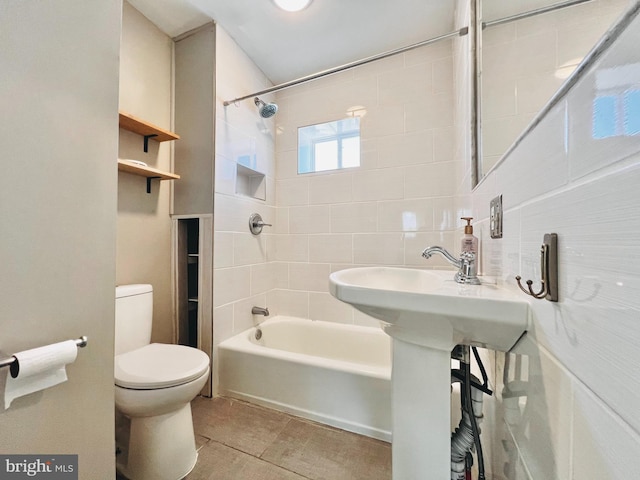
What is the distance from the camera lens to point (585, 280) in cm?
34

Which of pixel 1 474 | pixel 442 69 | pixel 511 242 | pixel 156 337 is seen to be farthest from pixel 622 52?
pixel 156 337

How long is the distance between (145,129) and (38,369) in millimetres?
1368

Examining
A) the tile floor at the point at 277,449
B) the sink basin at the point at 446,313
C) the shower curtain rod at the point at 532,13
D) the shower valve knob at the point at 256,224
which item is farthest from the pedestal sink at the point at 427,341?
the shower valve knob at the point at 256,224

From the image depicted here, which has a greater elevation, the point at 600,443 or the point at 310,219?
the point at 310,219

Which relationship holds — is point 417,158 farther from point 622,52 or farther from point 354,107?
point 622,52

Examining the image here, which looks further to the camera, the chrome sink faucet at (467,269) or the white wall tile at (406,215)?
the white wall tile at (406,215)

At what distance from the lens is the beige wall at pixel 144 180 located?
4.93 feet

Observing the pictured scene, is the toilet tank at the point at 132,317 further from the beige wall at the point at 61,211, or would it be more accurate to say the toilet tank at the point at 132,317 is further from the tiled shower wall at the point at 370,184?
the tiled shower wall at the point at 370,184

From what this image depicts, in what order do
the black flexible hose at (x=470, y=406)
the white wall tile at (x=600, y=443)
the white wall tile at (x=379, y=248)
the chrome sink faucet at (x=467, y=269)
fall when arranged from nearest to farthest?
the white wall tile at (x=600, y=443), the black flexible hose at (x=470, y=406), the chrome sink faucet at (x=467, y=269), the white wall tile at (x=379, y=248)

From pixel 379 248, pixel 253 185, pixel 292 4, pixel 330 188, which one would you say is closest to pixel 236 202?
pixel 253 185

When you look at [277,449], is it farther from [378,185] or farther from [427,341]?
[378,185]

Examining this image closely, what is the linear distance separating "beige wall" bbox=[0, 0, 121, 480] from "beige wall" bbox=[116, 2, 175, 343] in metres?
0.78

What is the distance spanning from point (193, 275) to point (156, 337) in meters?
0.46

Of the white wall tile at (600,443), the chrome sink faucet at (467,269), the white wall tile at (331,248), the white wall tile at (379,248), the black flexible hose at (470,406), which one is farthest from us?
the white wall tile at (331,248)
